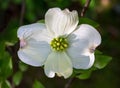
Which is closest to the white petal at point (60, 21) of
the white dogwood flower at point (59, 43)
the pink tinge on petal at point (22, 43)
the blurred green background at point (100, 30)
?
the white dogwood flower at point (59, 43)

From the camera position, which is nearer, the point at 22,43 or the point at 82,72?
the point at 22,43

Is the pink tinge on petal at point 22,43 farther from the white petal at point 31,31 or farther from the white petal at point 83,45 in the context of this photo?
the white petal at point 83,45

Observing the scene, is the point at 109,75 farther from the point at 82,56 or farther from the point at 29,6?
the point at 82,56

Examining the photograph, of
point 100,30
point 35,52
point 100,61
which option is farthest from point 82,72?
point 100,30

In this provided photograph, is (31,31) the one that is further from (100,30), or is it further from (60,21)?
(100,30)

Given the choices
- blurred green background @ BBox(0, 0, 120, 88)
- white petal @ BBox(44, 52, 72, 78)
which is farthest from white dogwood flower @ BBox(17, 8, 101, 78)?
blurred green background @ BBox(0, 0, 120, 88)

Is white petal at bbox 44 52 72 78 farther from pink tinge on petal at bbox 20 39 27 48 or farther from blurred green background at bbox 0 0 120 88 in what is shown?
blurred green background at bbox 0 0 120 88
